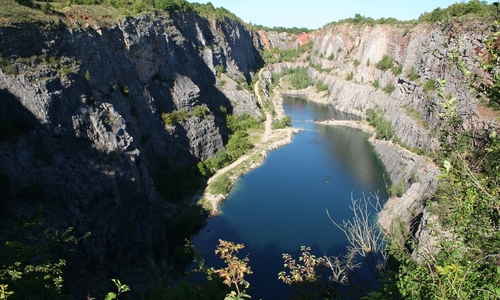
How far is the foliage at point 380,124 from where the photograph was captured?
48225 millimetres

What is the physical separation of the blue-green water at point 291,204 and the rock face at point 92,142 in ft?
17.6

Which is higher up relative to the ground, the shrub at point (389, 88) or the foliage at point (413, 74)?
the foliage at point (413, 74)

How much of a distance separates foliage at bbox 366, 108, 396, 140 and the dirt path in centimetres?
1265

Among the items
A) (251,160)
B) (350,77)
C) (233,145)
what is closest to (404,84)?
(350,77)

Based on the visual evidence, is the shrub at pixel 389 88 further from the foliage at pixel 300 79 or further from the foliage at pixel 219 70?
the foliage at pixel 300 79

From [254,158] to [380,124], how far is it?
20.6 meters

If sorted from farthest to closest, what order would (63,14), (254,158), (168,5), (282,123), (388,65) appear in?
(388,65), (282,123), (168,5), (254,158), (63,14)

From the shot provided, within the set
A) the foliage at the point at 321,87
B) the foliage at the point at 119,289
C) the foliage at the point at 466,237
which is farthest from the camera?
the foliage at the point at 321,87

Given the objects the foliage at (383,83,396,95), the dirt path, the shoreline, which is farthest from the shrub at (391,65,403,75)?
the dirt path

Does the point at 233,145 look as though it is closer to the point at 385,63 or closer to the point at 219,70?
the point at 219,70

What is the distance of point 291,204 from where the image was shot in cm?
3259

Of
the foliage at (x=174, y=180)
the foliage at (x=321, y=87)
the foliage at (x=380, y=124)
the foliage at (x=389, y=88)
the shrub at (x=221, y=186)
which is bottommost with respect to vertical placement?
the shrub at (x=221, y=186)

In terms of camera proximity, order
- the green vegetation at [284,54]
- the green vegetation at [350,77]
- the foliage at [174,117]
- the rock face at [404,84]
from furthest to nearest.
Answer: the green vegetation at [284,54] < the green vegetation at [350,77] < the foliage at [174,117] < the rock face at [404,84]

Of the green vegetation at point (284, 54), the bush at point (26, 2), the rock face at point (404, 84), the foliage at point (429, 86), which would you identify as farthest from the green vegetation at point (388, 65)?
the bush at point (26, 2)
